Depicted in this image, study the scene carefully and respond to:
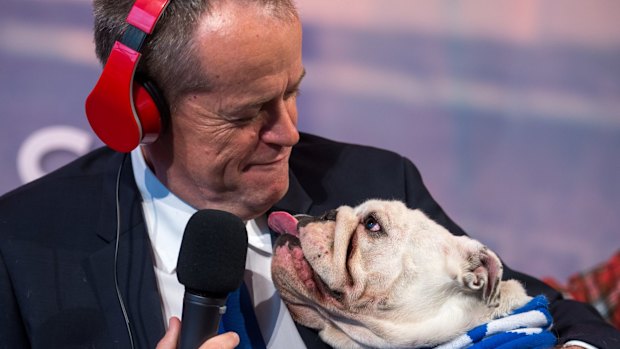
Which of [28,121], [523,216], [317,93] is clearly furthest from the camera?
[523,216]

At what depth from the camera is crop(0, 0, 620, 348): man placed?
42.8 inches

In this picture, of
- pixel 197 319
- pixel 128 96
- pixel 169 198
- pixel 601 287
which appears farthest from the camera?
pixel 601 287

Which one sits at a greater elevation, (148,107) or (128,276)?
(148,107)

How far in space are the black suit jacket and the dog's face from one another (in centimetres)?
8

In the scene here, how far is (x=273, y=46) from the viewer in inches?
43.1

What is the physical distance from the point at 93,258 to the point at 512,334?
62cm

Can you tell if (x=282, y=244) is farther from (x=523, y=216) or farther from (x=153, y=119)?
(x=523, y=216)

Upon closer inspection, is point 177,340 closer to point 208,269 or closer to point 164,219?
point 208,269

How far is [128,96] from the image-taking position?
41.3 inches

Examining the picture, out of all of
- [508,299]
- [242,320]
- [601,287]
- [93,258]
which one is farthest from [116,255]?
[601,287]

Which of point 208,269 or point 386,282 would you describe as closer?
point 208,269

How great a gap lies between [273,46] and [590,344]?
0.64 meters

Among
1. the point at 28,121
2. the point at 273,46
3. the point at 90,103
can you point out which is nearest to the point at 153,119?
the point at 90,103

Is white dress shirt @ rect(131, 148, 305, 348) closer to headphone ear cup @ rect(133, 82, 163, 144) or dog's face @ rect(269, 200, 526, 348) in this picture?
dog's face @ rect(269, 200, 526, 348)
